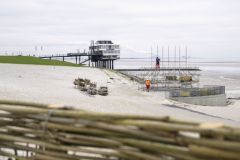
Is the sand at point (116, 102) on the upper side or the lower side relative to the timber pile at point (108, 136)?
lower

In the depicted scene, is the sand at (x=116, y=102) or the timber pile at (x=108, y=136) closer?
the timber pile at (x=108, y=136)

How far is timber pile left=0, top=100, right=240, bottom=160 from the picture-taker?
192cm

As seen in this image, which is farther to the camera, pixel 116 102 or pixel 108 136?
pixel 116 102

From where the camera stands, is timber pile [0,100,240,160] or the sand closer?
timber pile [0,100,240,160]

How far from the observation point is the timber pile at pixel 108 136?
192 centimetres

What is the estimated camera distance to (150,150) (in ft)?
6.87

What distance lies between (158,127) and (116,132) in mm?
264

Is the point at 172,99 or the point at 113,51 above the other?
the point at 113,51

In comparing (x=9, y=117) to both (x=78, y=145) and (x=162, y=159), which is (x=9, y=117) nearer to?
(x=78, y=145)

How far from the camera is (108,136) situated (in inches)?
88.0

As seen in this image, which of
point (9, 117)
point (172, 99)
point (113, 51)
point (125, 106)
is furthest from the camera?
point (113, 51)

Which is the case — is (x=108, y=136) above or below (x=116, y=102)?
above

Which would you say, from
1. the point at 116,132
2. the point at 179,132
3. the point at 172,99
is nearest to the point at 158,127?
the point at 179,132

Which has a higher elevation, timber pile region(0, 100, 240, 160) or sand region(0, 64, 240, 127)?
timber pile region(0, 100, 240, 160)
